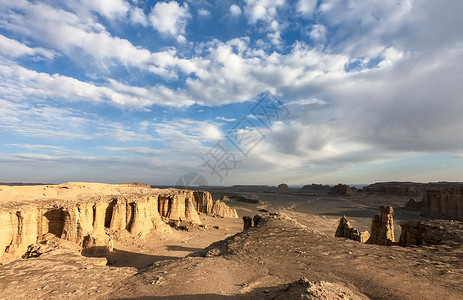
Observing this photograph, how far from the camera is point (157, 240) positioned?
2411cm

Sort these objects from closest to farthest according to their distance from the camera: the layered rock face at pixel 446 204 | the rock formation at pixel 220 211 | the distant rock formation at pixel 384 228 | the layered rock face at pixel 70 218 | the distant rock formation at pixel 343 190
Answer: the layered rock face at pixel 70 218, the distant rock formation at pixel 384 228, the layered rock face at pixel 446 204, the rock formation at pixel 220 211, the distant rock formation at pixel 343 190

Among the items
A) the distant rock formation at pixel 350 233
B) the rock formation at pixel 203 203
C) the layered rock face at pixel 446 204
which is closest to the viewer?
the distant rock formation at pixel 350 233

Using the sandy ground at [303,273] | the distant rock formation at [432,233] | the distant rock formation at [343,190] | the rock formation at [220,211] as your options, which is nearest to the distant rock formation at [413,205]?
the distant rock formation at [343,190]

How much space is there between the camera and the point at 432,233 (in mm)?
12531

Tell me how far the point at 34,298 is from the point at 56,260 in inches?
187

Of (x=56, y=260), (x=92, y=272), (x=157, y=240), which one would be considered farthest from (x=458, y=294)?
(x=157, y=240)

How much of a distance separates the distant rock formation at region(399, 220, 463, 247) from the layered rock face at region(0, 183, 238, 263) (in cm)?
2108

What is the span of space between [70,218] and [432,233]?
77.2ft

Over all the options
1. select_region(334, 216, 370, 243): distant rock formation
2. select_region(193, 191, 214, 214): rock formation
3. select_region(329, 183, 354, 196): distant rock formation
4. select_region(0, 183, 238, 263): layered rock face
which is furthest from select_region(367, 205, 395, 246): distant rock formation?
select_region(329, 183, 354, 196): distant rock formation

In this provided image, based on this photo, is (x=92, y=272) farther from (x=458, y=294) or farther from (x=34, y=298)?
(x=458, y=294)

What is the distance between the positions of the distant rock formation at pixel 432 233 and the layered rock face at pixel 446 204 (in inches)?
1671

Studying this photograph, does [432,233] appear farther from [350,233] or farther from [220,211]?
[220,211]

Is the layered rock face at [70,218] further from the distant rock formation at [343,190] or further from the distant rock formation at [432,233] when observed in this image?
the distant rock formation at [343,190]

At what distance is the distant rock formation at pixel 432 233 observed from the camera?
38.3 feet
